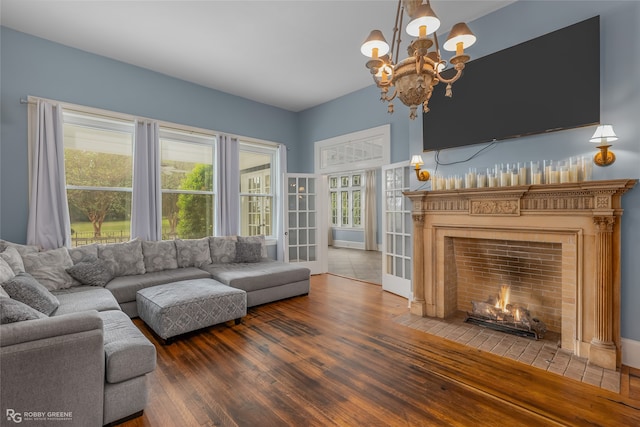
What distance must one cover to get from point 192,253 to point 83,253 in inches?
52.6

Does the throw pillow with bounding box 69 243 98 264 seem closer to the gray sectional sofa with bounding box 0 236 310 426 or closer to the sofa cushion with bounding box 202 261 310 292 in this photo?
the gray sectional sofa with bounding box 0 236 310 426

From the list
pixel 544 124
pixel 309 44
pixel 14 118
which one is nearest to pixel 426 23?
pixel 544 124

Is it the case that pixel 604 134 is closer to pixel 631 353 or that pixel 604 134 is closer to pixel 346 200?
pixel 631 353

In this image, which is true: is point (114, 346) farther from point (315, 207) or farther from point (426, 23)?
point (315, 207)

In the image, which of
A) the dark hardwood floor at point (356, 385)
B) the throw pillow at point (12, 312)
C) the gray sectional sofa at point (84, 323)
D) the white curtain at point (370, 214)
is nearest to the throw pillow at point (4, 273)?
the gray sectional sofa at point (84, 323)

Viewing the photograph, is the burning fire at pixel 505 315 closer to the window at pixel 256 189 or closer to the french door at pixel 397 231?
the french door at pixel 397 231

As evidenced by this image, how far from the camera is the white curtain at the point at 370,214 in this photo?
9.72 m

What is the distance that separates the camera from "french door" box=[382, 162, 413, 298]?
4.47 meters

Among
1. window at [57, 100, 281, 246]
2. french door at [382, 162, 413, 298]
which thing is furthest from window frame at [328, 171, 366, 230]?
french door at [382, 162, 413, 298]

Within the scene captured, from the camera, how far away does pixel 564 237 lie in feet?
9.18

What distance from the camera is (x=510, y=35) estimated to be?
3174mm

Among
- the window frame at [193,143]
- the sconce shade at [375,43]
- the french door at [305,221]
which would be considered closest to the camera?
the sconce shade at [375,43]

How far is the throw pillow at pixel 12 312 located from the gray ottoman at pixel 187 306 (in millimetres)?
1246

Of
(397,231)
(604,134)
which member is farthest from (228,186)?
(604,134)
